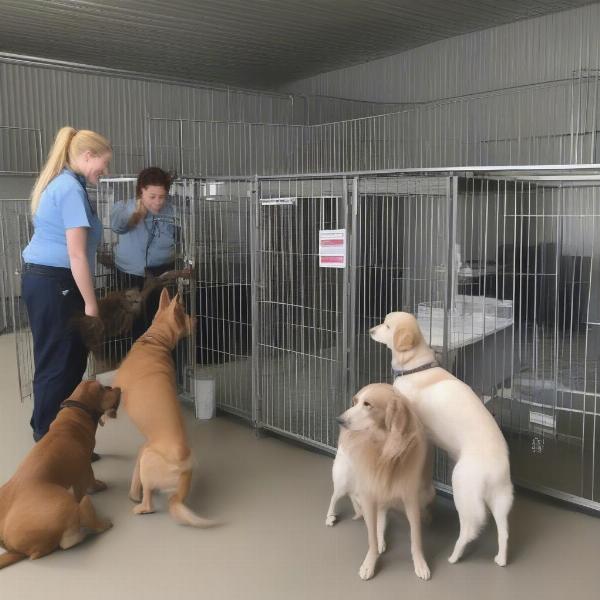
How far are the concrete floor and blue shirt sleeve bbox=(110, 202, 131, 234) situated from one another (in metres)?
1.31

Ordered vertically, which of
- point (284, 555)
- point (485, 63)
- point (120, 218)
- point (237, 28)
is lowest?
point (284, 555)

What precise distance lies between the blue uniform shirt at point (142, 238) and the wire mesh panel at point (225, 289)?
173 mm

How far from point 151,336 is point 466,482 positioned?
153cm

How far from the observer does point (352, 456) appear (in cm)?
196

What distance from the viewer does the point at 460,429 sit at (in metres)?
2.01

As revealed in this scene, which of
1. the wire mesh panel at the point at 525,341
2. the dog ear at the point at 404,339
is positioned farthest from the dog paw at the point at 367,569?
the wire mesh panel at the point at 525,341

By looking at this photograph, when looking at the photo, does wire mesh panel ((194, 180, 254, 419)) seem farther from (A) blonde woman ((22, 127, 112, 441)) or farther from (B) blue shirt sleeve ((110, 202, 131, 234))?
(A) blonde woman ((22, 127, 112, 441))

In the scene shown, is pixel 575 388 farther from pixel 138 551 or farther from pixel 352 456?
pixel 138 551

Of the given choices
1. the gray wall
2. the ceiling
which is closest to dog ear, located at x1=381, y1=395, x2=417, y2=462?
the gray wall

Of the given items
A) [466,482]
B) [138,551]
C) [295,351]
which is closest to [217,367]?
[295,351]

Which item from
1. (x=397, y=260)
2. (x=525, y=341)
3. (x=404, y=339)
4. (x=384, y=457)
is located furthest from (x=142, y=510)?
(x=525, y=341)

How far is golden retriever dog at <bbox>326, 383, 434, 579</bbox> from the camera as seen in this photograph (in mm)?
1894

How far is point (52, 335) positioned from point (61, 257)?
336 mm

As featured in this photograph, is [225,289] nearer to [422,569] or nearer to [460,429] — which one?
[460,429]
